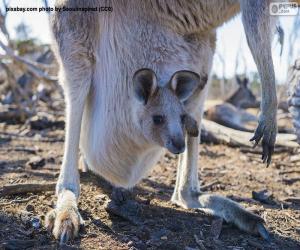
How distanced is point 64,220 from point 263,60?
149cm

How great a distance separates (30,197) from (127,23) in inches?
53.2

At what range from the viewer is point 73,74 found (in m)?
3.11

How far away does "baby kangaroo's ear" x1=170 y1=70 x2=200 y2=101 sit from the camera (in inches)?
110

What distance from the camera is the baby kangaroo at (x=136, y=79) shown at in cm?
279

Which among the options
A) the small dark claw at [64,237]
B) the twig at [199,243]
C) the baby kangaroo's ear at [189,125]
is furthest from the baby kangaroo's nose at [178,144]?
the small dark claw at [64,237]

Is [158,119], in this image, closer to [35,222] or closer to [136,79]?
[136,79]

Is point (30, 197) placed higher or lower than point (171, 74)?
lower

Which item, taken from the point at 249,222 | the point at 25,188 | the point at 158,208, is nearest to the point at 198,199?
the point at 158,208

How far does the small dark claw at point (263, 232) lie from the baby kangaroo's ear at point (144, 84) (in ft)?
3.34

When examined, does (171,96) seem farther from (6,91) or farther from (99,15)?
(6,91)

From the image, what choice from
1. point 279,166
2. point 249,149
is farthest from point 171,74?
point 249,149

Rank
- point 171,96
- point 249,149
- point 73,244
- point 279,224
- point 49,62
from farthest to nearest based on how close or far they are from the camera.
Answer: point 49,62
point 249,149
point 279,224
point 171,96
point 73,244

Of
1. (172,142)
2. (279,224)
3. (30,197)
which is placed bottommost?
(279,224)

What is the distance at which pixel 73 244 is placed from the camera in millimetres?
2342
